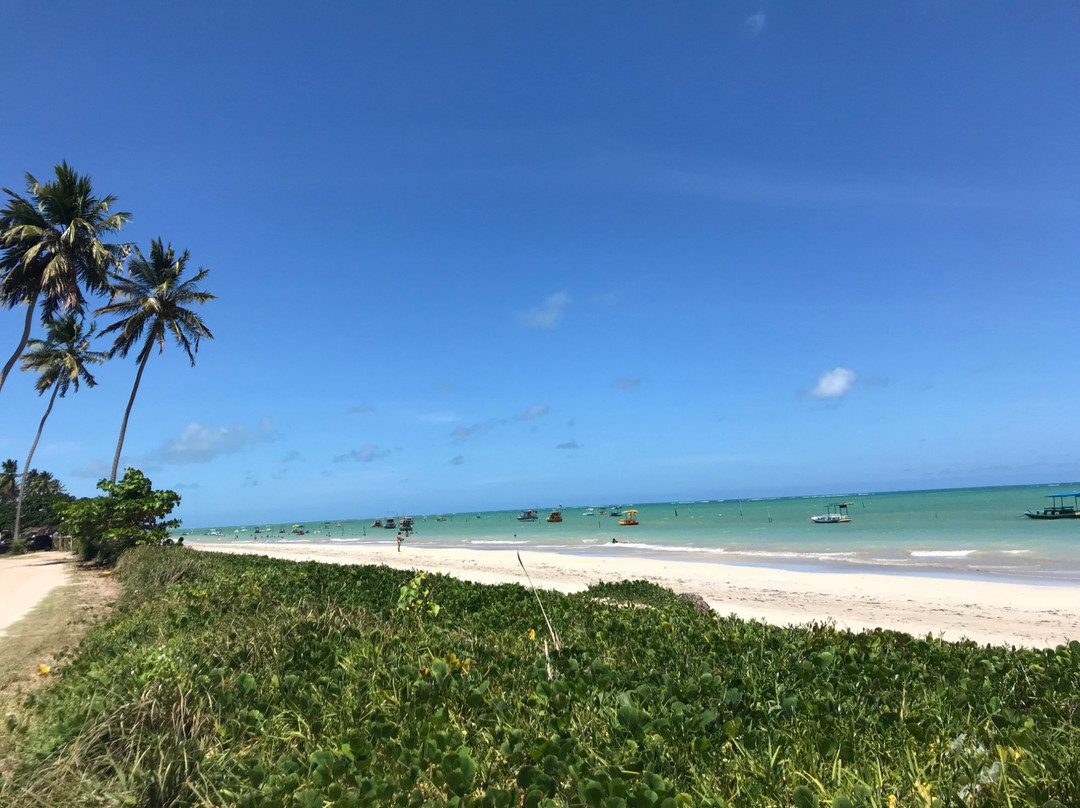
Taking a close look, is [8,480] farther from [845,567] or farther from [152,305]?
[845,567]

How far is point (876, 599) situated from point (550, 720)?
1676cm

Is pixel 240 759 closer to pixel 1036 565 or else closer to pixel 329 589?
pixel 329 589

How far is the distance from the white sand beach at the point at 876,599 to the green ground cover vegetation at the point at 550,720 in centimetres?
411

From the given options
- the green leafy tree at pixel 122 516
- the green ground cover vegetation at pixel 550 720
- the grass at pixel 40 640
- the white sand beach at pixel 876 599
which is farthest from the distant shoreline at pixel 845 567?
the grass at pixel 40 640

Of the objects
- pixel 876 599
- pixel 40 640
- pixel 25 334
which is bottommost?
pixel 876 599

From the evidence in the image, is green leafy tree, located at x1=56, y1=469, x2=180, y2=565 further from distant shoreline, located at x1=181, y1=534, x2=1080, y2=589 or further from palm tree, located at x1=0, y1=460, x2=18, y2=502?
palm tree, located at x1=0, y1=460, x2=18, y2=502

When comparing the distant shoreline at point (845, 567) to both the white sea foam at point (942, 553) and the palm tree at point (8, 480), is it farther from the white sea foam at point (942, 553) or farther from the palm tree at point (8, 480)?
the palm tree at point (8, 480)

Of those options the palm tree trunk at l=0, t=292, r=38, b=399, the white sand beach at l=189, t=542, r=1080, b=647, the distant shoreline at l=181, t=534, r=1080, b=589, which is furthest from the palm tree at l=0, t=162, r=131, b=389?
the distant shoreline at l=181, t=534, r=1080, b=589

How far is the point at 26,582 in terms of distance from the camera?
1797 cm

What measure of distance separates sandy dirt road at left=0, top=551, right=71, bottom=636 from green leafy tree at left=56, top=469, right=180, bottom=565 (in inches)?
55.2

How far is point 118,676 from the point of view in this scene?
15.0ft

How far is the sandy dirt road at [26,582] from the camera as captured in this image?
42.0ft

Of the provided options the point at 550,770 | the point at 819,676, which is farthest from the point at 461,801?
the point at 819,676

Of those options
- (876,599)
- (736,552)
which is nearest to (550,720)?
(876,599)
